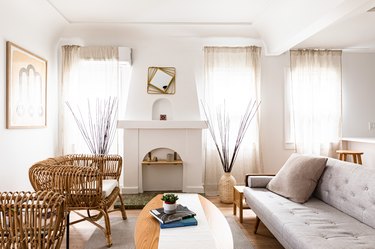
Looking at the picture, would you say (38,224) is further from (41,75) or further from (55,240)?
(41,75)

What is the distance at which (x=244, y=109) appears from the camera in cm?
445

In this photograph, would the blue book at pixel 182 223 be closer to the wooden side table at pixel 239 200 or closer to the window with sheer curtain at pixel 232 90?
the wooden side table at pixel 239 200

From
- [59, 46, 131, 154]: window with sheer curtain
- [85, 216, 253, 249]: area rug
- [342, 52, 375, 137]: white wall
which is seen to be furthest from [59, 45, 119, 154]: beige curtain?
[342, 52, 375, 137]: white wall

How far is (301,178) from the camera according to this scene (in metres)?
2.56

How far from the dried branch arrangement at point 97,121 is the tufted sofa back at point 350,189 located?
3.09 meters

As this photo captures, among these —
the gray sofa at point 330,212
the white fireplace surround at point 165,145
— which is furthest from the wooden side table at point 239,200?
the white fireplace surround at point 165,145

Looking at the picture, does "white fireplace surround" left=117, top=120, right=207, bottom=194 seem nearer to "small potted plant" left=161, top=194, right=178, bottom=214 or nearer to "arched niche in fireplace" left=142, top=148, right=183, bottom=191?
"arched niche in fireplace" left=142, top=148, right=183, bottom=191

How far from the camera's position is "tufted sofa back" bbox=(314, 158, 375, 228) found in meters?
1.97

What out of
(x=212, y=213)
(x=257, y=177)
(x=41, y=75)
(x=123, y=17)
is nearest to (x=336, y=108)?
(x=257, y=177)

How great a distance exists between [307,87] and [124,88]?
3.11 metres

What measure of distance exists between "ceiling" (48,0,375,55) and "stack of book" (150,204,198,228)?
97.6 inches

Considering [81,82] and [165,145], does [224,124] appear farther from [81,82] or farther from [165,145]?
[81,82]

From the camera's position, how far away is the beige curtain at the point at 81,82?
169 inches

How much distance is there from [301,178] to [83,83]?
11.5 ft
